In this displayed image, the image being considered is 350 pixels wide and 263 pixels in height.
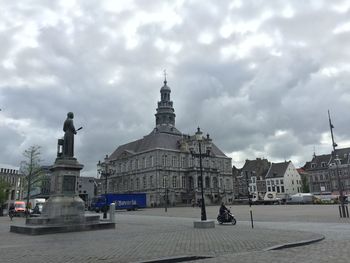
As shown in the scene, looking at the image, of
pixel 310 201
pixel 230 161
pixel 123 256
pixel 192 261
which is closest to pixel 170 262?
pixel 192 261

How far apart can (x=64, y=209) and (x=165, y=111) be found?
8250cm

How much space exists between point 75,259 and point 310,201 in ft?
229

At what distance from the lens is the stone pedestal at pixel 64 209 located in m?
18.1

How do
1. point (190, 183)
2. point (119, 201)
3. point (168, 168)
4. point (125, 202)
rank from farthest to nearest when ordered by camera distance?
point (190, 183) < point (168, 168) < point (125, 202) < point (119, 201)

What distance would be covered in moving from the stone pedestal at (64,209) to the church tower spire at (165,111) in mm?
80508

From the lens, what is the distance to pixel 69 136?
21359 millimetres

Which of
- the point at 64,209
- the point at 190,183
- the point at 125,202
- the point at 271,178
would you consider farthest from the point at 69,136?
the point at 271,178

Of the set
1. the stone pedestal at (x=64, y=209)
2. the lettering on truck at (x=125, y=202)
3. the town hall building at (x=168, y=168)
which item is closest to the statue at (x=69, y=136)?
the stone pedestal at (x=64, y=209)

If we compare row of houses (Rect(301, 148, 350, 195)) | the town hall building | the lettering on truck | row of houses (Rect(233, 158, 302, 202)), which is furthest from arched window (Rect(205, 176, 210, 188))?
the lettering on truck

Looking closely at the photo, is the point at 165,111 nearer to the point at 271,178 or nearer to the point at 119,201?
the point at 271,178

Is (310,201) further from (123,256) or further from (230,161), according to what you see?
(123,256)

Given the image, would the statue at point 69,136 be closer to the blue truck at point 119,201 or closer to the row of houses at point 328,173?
the blue truck at point 119,201

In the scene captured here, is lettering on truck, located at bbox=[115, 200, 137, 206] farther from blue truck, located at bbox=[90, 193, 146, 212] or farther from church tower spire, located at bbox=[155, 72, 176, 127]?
church tower spire, located at bbox=[155, 72, 176, 127]

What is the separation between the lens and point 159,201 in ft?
283
